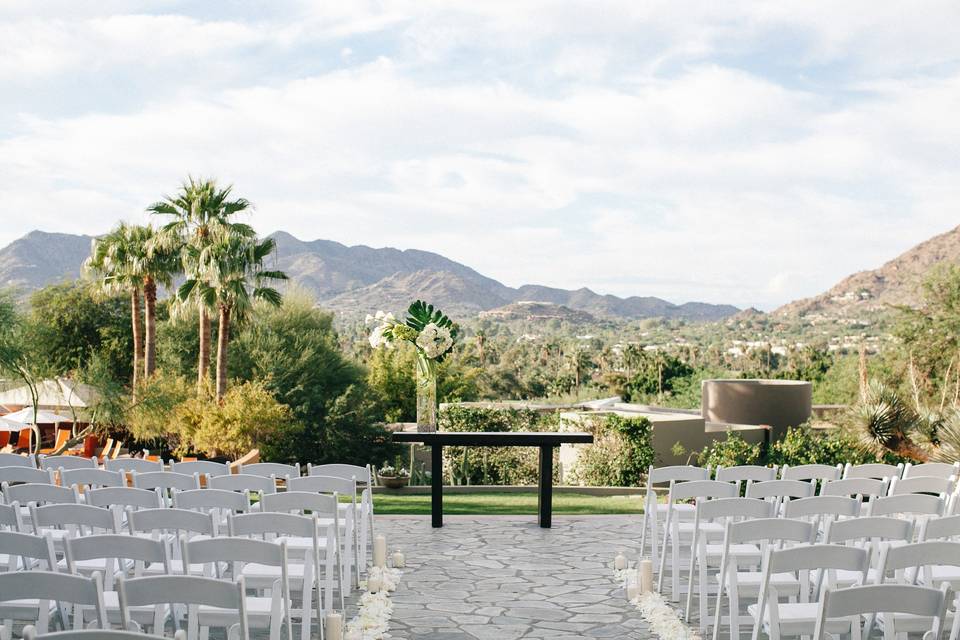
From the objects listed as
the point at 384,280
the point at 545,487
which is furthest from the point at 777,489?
the point at 384,280

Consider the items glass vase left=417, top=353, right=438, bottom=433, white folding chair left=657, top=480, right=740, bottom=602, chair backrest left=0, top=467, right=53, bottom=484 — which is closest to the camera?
white folding chair left=657, top=480, right=740, bottom=602

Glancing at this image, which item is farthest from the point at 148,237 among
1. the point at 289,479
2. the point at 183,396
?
the point at 289,479

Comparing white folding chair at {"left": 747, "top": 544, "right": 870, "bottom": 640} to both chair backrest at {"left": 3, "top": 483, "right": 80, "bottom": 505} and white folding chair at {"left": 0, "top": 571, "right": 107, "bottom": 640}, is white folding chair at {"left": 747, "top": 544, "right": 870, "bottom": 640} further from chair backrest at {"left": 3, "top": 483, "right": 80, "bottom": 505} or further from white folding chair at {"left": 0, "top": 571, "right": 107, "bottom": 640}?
chair backrest at {"left": 3, "top": 483, "right": 80, "bottom": 505}

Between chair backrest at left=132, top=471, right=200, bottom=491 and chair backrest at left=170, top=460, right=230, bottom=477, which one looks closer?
chair backrest at left=132, top=471, right=200, bottom=491

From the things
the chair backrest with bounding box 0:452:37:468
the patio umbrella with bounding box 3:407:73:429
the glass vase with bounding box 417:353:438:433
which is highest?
the glass vase with bounding box 417:353:438:433

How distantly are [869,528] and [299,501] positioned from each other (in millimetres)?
3332

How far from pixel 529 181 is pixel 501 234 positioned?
59.7 feet

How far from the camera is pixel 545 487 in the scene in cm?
959

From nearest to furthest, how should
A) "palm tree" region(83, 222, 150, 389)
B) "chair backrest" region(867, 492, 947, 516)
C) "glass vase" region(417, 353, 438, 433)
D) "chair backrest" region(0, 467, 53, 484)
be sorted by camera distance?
"chair backrest" region(867, 492, 947, 516)
"chair backrest" region(0, 467, 53, 484)
"glass vase" region(417, 353, 438, 433)
"palm tree" region(83, 222, 150, 389)

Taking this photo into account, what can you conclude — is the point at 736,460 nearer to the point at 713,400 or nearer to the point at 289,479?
the point at 289,479

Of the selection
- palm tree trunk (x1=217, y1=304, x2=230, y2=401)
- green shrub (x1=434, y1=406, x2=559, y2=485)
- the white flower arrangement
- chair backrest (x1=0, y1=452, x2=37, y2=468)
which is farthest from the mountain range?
the white flower arrangement

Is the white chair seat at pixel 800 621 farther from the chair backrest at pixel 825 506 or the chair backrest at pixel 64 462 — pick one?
the chair backrest at pixel 64 462

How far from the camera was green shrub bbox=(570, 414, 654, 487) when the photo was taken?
46.6ft

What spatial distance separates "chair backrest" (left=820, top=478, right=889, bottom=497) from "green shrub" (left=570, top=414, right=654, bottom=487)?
7.39 meters
